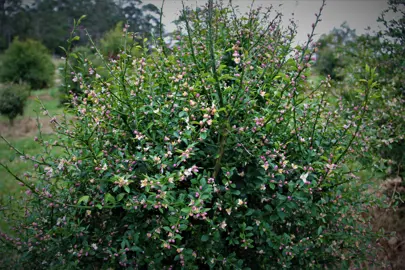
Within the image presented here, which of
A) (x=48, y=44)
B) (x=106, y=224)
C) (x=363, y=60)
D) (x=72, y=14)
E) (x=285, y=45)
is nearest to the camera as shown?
(x=106, y=224)

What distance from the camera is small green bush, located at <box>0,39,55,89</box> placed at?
19266 millimetres

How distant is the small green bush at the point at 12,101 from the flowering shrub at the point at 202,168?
430 inches

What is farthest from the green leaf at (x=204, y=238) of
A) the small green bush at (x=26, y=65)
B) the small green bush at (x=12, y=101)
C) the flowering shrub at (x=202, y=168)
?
the small green bush at (x=26, y=65)

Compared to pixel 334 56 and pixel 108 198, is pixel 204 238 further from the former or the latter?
pixel 334 56

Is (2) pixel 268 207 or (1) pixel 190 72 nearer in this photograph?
(2) pixel 268 207

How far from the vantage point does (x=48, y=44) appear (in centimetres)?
3778

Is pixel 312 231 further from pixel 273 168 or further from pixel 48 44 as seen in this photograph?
pixel 48 44

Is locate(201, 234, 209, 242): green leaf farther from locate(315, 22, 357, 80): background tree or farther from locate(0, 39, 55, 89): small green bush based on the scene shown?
locate(0, 39, 55, 89): small green bush

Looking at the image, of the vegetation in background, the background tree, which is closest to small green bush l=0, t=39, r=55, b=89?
the vegetation in background

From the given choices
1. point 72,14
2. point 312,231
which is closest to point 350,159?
point 312,231

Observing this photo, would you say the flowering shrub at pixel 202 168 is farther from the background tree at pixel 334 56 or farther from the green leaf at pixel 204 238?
the background tree at pixel 334 56

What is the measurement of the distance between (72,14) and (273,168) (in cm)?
3076

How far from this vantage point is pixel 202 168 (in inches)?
90.8

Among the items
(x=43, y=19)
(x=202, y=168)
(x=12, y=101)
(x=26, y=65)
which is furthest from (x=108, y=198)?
(x=43, y=19)
